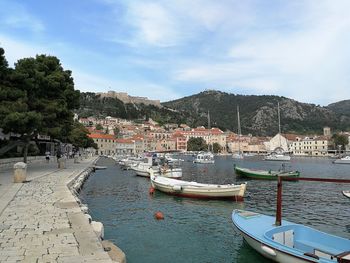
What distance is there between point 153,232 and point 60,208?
4.17 m

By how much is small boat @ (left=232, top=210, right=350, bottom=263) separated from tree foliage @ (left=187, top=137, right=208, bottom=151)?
6628 inches

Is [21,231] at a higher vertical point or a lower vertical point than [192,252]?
higher

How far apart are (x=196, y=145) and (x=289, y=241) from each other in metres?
170

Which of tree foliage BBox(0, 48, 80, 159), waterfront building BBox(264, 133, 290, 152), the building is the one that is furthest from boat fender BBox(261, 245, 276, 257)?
the building

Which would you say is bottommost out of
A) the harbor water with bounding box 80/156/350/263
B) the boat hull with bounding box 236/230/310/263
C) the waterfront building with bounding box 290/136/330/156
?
the harbor water with bounding box 80/156/350/263

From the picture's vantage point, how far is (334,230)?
1669 cm

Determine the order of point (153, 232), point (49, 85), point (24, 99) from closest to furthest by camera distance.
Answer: point (153, 232) < point (24, 99) < point (49, 85)

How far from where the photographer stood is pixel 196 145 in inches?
7151

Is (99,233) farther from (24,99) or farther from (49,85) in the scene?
(49,85)

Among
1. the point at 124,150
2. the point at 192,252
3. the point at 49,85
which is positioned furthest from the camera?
the point at 124,150

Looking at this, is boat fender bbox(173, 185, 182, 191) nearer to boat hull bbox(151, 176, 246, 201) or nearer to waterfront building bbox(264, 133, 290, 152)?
boat hull bbox(151, 176, 246, 201)

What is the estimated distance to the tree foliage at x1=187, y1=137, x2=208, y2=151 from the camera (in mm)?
181625

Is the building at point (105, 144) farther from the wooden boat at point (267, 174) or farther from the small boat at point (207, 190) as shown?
the small boat at point (207, 190)

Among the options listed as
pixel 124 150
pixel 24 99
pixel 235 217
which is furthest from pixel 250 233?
pixel 124 150
